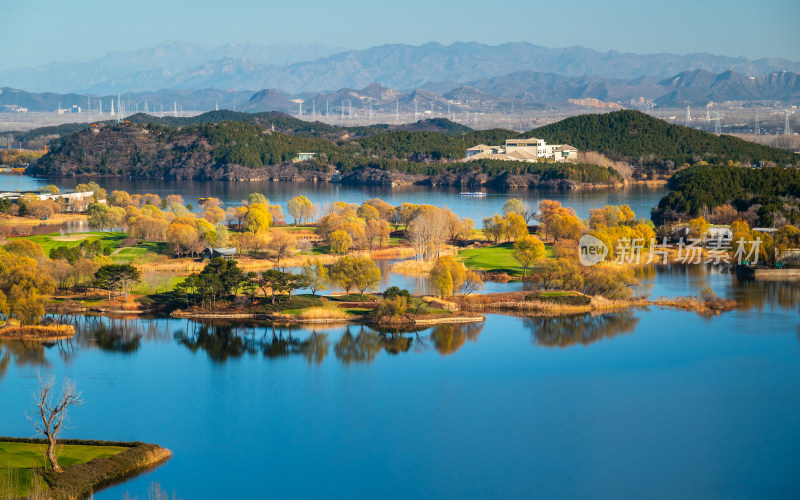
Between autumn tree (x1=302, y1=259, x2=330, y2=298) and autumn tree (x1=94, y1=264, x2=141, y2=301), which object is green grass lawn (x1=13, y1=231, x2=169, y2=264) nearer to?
autumn tree (x1=94, y1=264, x2=141, y2=301)

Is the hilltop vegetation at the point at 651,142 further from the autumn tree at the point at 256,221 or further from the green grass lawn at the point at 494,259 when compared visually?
the autumn tree at the point at 256,221

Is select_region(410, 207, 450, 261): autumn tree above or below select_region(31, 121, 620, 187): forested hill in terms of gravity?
below

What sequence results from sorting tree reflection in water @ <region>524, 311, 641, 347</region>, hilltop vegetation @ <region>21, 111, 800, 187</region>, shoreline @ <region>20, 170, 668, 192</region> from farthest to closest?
hilltop vegetation @ <region>21, 111, 800, 187</region> < shoreline @ <region>20, 170, 668, 192</region> < tree reflection in water @ <region>524, 311, 641, 347</region>

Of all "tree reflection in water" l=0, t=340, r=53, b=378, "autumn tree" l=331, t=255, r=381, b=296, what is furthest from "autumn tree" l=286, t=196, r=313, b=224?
"tree reflection in water" l=0, t=340, r=53, b=378

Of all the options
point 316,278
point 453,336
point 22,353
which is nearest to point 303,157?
point 316,278

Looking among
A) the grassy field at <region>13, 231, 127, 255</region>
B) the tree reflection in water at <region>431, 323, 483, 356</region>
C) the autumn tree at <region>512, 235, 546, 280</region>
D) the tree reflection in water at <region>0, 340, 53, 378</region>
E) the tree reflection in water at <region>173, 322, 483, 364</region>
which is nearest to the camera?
the tree reflection in water at <region>0, 340, 53, 378</region>

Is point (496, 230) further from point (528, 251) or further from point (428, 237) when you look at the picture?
point (528, 251)

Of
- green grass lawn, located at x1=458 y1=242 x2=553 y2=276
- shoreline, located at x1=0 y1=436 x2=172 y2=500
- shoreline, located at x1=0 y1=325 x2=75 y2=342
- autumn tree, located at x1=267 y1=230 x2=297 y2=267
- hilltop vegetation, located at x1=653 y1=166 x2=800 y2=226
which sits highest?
hilltop vegetation, located at x1=653 y1=166 x2=800 y2=226
